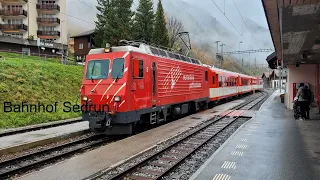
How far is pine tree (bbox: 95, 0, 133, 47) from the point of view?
1508 inches

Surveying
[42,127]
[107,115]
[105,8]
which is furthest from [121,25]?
[107,115]

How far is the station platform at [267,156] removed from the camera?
18.8 feet

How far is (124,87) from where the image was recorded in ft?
30.9

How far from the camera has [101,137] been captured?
34.6 feet

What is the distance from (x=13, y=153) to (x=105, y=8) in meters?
38.1

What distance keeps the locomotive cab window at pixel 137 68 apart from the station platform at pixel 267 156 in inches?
149

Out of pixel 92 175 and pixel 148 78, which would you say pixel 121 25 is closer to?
pixel 148 78

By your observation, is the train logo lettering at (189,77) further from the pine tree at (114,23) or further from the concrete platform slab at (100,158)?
the pine tree at (114,23)

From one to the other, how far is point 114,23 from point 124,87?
103 ft

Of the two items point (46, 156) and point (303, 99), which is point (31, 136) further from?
point (303, 99)

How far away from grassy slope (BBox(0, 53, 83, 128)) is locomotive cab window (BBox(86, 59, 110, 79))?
184 inches

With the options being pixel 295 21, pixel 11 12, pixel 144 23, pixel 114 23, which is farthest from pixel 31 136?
pixel 11 12

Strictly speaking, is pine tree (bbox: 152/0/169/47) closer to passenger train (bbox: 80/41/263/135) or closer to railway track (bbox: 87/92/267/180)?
passenger train (bbox: 80/41/263/135)

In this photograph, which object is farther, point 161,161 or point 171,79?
point 171,79
